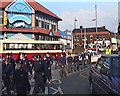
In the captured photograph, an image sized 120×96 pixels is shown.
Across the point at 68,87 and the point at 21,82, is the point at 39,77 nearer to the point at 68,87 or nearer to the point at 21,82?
the point at 68,87

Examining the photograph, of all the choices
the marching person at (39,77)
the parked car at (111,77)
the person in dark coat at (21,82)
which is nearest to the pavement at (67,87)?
the marching person at (39,77)

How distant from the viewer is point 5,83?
48.8ft

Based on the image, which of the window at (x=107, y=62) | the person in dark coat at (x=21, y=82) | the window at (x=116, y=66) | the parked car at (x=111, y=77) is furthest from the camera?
the person in dark coat at (x=21, y=82)

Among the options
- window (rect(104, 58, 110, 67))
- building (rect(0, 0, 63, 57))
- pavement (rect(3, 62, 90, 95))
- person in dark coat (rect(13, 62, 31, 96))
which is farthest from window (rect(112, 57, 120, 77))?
building (rect(0, 0, 63, 57))

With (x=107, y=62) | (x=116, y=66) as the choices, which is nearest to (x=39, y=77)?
(x=107, y=62)

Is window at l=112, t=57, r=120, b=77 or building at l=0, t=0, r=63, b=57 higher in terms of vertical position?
building at l=0, t=0, r=63, b=57

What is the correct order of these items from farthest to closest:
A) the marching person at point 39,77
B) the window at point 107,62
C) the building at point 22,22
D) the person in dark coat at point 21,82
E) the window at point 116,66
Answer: the building at point 22,22
the marching person at point 39,77
the person in dark coat at point 21,82
the window at point 107,62
the window at point 116,66

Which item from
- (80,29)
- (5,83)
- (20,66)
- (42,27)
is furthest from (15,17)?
(80,29)

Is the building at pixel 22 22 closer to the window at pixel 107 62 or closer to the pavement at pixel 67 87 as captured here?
the pavement at pixel 67 87

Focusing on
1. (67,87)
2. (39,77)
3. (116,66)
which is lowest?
(67,87)

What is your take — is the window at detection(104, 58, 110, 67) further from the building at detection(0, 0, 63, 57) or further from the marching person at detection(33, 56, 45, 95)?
the building at detection(0, 0, 63, 57)

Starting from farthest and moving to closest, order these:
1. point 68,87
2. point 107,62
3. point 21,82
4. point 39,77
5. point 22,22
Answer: point 22,22 < point 68,87 < point 39,77 < point 21,82 < point 107,62

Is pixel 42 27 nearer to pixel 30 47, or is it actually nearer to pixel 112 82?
pixel 30 47

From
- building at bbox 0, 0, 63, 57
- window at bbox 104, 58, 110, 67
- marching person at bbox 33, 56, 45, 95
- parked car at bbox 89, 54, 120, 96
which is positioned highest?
building at bbox 0, 0, 63, 57
